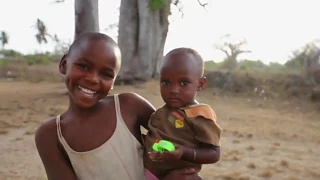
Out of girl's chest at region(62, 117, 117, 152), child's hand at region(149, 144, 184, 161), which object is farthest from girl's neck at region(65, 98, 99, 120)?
child's hand at region(149, 144, 184, 161)

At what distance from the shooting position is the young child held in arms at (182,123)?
4.38 feet

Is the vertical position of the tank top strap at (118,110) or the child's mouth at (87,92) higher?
the child's mouth at (87,92)

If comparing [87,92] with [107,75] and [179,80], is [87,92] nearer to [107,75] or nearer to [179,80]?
[107,75]

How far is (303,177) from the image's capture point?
390 cm

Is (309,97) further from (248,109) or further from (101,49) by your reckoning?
(101,49)

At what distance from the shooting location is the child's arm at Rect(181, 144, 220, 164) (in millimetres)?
1312

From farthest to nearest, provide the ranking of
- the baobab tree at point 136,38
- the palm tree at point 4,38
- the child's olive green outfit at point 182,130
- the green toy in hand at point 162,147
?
the palm tree at point 4,38, the baobab tree at point 136,38, the child's olive green outfit at point 182,130, the green toy in hand at point 162,147

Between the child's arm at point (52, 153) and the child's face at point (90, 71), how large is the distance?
0.13 meters

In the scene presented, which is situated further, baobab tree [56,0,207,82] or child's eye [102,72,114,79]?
baobab tree [56,0,207,82]

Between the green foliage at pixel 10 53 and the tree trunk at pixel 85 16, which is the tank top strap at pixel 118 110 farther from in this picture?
the green foliage at pixel 10 53

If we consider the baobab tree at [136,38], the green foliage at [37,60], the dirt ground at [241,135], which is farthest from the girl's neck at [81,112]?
the green foliage at [37,60]

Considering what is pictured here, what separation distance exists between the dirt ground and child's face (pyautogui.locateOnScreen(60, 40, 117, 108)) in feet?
8.66

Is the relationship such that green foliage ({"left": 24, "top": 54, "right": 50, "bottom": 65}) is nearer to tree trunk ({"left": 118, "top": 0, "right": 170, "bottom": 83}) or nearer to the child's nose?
tree trunk ({"left": 118, "top": 0, "right": 170, "bottom": 83})

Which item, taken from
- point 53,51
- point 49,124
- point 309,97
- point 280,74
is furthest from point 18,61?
point 49,124
